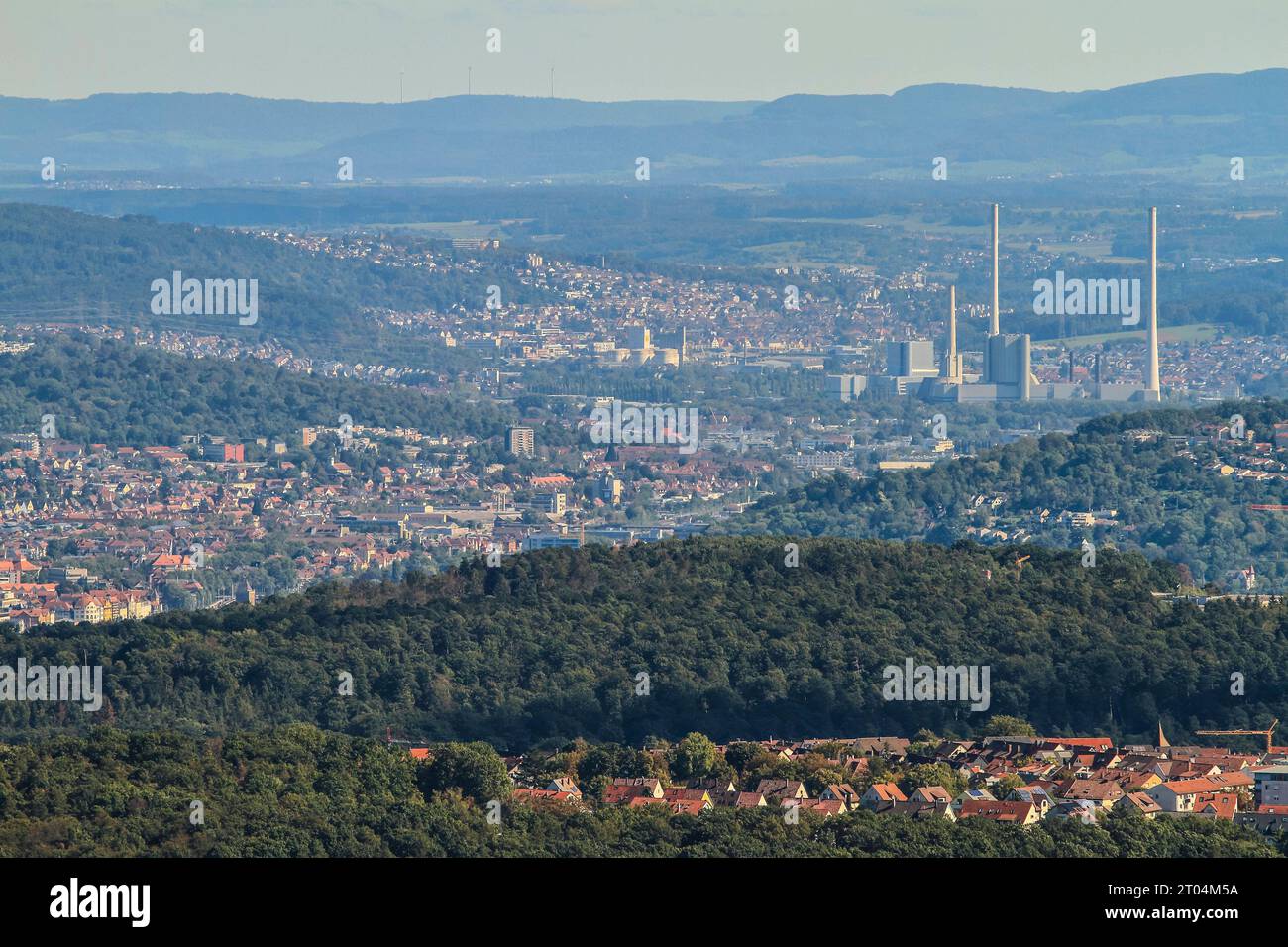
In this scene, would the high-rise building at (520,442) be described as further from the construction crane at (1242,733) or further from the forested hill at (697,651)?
the construction crane at (1242,733)

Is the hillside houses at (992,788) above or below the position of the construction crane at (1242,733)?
above

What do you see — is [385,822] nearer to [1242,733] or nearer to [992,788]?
[992,788]

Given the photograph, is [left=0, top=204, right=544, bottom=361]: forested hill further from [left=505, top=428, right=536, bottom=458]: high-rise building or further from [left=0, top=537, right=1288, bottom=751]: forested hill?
[left=0, top=537, right=1288, bottom=751]: forested hill

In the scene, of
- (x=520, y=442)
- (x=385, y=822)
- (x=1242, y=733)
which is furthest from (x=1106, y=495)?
(x=385, y=822)

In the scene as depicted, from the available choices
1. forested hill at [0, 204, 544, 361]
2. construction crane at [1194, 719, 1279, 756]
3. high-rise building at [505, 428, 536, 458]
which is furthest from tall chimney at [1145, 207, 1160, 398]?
construction crane at [1194, 719, 1279, 756]

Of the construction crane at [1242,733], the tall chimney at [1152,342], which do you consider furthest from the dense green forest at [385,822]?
the tall chimney at [1152,342]
